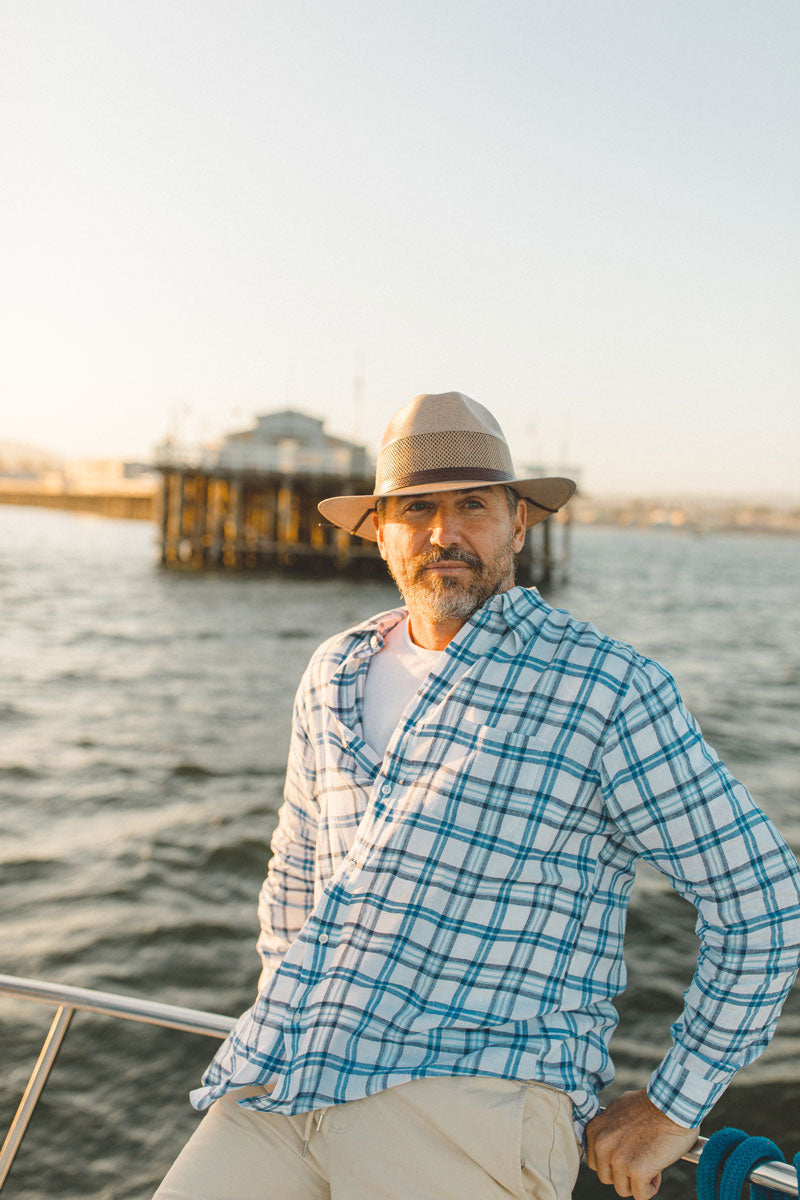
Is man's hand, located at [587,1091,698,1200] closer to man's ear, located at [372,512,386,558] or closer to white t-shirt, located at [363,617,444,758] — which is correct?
white t-shirt, located at [363,617,444,758]

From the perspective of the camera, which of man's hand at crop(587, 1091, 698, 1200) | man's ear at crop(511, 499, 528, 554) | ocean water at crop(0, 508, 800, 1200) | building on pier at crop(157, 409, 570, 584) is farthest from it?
building on pier at crop(157, 409, 570, 584)

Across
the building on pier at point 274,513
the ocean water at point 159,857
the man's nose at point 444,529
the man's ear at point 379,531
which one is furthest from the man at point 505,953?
the building on pier at point 274,513

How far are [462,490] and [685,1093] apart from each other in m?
1.34

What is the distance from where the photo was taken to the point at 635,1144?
6.19 ft

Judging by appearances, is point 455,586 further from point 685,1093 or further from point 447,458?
point 685,1093

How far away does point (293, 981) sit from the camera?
2.03 meters

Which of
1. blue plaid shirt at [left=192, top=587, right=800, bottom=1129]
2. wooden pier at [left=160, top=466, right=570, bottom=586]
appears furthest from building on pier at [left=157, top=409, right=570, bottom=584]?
blue plaid shirt at [left=192, top=587, right=800, bottom=1129]

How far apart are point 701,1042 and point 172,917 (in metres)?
6.43

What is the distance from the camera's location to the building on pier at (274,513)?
38938 millimetres

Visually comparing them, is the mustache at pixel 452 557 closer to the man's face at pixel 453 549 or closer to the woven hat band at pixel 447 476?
the man's face at pixel 453 549

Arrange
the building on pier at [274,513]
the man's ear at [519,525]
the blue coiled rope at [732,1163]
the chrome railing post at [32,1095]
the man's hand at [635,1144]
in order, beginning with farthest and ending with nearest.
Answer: the building on pier at [274,513], the man's ear at [519,525], the chrome railing post at [32,1095], the man's hand at [635,1144], the blue coiled rope at [732,1163]

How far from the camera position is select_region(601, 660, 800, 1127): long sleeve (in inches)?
70.4

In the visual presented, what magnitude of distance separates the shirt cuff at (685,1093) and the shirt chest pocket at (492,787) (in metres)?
0.53

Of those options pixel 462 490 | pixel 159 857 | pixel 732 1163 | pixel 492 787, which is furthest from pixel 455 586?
pixel 159 857
